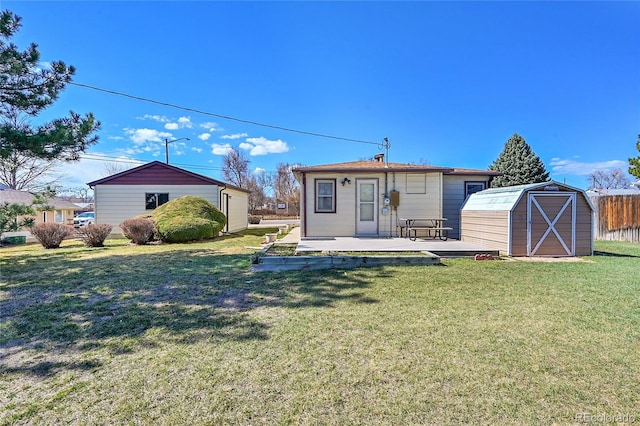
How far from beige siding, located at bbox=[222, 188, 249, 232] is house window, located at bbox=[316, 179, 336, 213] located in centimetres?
713

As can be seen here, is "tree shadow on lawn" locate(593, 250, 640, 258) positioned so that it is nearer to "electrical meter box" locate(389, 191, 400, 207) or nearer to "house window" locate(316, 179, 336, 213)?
"electrical meter box" locate(389, 191, 400, 207)

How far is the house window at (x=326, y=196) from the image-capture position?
10.5 m

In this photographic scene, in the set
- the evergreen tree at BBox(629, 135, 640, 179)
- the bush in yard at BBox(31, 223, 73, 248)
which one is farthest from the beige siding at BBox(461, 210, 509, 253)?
the bush in yard at BBox(31, 223, 73, 248)

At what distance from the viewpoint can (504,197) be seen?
8.17 metres

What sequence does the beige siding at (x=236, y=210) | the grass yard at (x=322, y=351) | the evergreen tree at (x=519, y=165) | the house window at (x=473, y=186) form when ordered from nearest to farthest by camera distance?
the grass yard at (x=322, y=351)
the house window at (x=473, y=186)
the beige siding at (x=236, y=210)
the evergreen tree at (x=519, y=165)

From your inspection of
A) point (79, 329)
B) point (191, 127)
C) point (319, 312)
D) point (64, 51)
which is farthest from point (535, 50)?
point (191, 127)

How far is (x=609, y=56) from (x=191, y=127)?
77.0ft

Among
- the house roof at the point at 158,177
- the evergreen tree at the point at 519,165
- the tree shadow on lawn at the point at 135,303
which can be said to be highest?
the evergreen tree at the point at 519,165

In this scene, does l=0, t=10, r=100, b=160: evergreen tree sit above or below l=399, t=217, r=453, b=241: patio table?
above

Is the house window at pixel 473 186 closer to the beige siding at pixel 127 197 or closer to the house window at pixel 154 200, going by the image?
the beige siding at pixel 127 197

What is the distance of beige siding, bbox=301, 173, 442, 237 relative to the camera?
10508mm

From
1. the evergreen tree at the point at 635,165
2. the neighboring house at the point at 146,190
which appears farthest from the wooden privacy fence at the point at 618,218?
the neighboring house at the point at 146,190

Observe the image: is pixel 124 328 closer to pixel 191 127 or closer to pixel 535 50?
pixel 535 50

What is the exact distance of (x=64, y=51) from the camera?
8.66m
